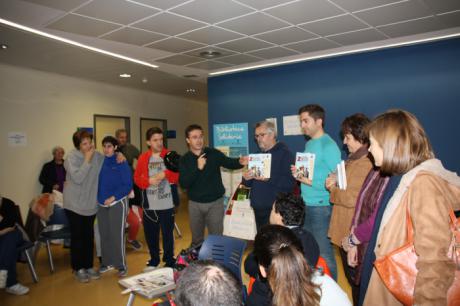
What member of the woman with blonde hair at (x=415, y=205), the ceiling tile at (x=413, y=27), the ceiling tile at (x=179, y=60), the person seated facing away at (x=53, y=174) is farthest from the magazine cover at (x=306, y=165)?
the person seated facing away at (x=53, y=174)

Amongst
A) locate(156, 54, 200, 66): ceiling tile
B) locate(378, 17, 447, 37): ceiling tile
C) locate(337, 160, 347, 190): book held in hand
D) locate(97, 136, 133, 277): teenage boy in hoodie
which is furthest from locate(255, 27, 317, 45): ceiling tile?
locate(97, 136, 133, 277): teenage boy in hoodie

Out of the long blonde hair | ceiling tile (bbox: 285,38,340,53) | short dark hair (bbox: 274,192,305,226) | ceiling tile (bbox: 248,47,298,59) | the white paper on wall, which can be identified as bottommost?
short dark hair (bbox: 274,192,305,226)

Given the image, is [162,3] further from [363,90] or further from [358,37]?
[363,90]

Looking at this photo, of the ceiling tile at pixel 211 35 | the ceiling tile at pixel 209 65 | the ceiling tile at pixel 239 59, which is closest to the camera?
the ceiling tile at pixel 211 35

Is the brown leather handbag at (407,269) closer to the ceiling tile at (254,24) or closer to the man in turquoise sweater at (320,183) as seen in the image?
the man in turquoise sweater at (320,183)

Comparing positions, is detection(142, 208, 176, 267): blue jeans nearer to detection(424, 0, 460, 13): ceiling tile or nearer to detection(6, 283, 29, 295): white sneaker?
detection(6, 283, 29, 295): white sneaker

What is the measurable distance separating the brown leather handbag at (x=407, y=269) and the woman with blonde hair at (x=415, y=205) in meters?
0.05

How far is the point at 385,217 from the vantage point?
5.13ft

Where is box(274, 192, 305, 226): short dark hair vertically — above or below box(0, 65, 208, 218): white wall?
below

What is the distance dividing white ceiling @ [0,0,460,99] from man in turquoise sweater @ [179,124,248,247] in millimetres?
1135

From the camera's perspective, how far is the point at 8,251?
3502 mm

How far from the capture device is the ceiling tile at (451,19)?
3.27 meters

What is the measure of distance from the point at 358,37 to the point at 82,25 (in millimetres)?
3161

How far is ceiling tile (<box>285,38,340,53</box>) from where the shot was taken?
4.06 m
